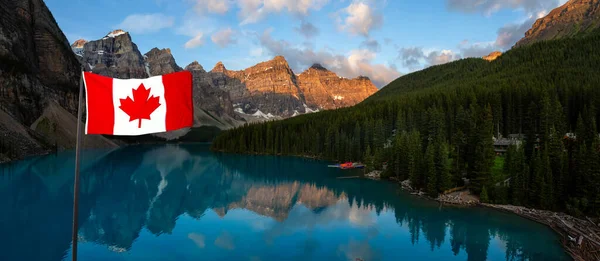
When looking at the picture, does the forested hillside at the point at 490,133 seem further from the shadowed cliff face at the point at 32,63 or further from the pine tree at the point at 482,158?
the shadowed cliff face at the point at 32,63

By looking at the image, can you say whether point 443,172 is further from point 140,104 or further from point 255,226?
point 140,104

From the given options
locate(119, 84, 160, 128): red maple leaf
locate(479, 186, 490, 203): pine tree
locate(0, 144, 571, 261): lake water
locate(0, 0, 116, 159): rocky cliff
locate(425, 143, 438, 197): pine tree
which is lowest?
locate(0, 144, 571, 261): lake water

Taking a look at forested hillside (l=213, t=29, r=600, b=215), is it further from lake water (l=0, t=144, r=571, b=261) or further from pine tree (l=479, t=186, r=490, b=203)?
Result: lake water (l=0, t=144, r=571, b=261)

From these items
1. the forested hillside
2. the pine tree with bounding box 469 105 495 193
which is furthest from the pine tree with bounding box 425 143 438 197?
the pine tree with bounding box 469 105 495 193

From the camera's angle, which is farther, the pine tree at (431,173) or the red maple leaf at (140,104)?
the pine tree at (431,173)

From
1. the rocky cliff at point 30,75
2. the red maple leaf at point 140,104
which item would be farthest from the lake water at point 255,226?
the rocky cliff at point 30,75

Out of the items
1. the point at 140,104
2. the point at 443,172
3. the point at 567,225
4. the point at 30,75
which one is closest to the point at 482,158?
the point at 443,172
